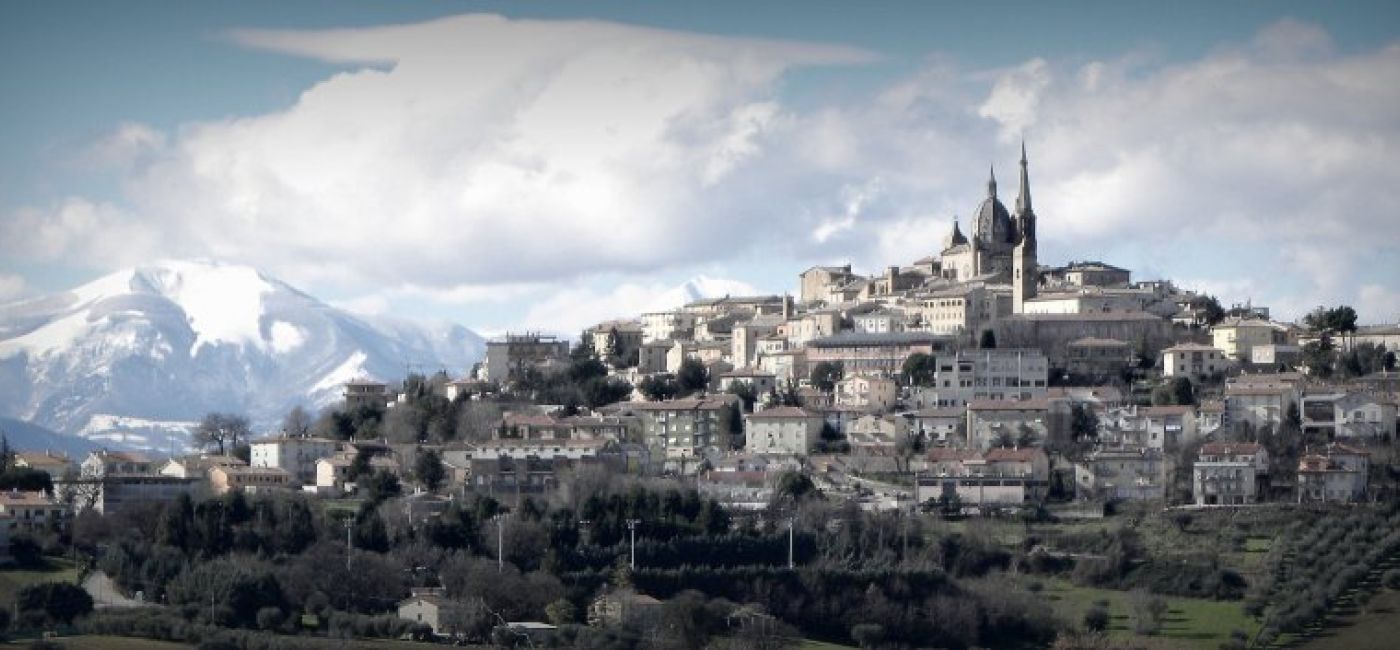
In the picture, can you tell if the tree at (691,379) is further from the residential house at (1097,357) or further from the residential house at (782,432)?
the residential house at (1097,357)

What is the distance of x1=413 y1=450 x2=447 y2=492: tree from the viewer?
54.1 metres

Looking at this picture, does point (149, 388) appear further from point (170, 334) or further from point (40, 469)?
point (40, 469)

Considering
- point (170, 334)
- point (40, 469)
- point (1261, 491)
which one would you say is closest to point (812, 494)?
point (1261, 491)

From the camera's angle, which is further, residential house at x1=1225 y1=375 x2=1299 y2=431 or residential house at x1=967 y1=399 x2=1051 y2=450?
residential house at x1=967 y1=399 x2=1051 y2=450

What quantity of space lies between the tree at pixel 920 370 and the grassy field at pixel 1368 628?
61.1 ft

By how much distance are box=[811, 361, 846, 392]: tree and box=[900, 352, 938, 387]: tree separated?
7.14 feet

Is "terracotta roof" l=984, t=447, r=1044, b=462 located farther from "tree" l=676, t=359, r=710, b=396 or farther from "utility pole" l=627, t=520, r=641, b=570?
"tree" l=676, t=359, r=710, b=396

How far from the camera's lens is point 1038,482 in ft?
174

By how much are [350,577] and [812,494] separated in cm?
1195

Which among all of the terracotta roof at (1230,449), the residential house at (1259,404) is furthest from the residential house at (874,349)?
the terracotta roof at (1230,449)

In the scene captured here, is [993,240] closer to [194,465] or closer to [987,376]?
[987,376]

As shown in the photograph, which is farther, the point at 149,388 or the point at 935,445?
the point at 149,388

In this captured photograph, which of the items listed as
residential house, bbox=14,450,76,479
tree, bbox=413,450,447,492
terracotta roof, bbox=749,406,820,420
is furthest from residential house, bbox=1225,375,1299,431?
residential house, bbox=14,450,76,479

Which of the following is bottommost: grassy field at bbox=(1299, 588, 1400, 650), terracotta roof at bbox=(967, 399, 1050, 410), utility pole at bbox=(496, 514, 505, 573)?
grassy field at bbox=(1299, 588, 1400, 650)
